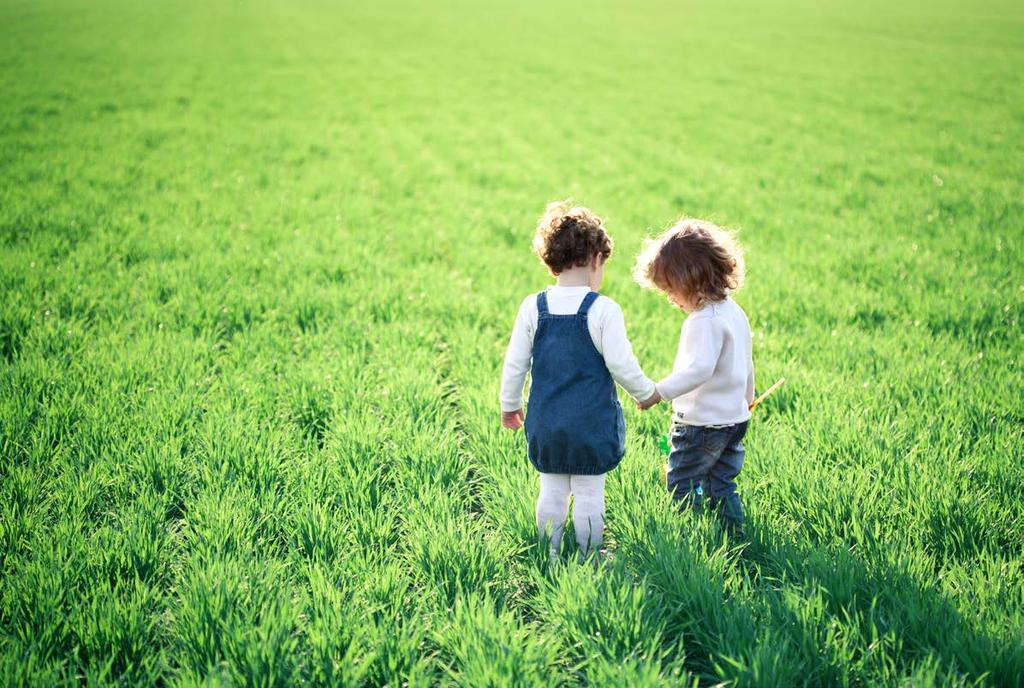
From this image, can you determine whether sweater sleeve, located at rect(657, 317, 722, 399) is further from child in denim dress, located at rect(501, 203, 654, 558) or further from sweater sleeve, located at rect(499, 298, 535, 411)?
sweater sleeve, located at rect(499, 298, 535, 411)

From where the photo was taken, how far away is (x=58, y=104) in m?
12.6

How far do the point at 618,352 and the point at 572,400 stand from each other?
0.85ft

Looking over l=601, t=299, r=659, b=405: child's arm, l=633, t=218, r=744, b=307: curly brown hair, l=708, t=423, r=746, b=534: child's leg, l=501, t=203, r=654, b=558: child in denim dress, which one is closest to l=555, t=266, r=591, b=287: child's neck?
l=501, t=203, r=654, b=558: child in denim dress

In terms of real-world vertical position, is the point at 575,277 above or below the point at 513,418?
above

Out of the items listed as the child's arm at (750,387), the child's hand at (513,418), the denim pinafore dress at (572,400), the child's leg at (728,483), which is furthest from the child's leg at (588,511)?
the child's arm at (750,387)

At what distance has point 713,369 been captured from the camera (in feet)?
8.53

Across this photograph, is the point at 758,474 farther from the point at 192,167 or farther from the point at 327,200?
the point at 192,167

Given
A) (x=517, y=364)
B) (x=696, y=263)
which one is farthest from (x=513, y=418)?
(x=696, y=263)

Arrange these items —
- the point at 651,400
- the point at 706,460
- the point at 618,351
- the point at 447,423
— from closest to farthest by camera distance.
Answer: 1. the point at 618,351
2. the point at 651,400
3. the point at 706,460
4. the point at 447,423

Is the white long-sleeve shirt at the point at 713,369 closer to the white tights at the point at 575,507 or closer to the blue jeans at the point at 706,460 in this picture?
the blue jeans at the point at 706,460

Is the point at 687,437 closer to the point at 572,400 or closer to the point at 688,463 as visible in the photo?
the point at 688,463

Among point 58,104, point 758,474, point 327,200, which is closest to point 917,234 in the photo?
point 758,474

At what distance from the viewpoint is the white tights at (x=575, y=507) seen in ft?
8.74

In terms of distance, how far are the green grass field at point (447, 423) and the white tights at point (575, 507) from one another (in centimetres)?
10
